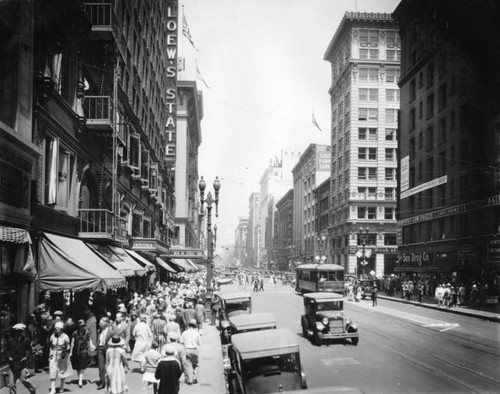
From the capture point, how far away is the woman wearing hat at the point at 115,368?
39.7 feet

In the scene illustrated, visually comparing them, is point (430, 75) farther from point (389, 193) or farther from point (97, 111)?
point (97, 111)

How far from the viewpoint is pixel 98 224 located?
23688 mm

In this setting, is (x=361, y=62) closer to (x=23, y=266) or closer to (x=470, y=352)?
(x=470, y=352)

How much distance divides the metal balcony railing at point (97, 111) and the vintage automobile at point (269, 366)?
553 inches

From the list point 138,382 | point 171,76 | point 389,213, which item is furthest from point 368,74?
point 138,382

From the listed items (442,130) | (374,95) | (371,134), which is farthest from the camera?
(374,95)

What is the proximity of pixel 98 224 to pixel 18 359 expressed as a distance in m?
12.1

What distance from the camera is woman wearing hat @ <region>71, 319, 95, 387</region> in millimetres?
13891

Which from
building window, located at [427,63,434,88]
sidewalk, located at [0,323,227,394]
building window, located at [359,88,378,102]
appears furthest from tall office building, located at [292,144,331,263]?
sidewalk, located at [0,323,227,394]

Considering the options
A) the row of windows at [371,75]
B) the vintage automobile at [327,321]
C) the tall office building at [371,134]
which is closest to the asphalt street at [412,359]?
the vintage automobile at [327,321]

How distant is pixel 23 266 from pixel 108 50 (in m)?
14.2

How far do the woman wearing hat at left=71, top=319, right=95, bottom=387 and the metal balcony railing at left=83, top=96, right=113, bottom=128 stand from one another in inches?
407

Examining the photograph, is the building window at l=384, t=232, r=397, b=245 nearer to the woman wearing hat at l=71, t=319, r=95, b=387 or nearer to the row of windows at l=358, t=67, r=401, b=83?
the row of windows at l=358, t=67, r=401, b=83

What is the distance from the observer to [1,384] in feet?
43.3
